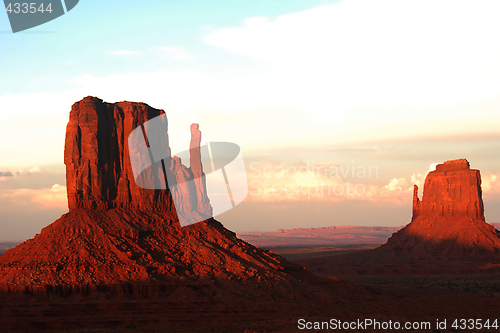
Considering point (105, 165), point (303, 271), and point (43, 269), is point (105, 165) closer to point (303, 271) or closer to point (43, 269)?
point (43, 269)

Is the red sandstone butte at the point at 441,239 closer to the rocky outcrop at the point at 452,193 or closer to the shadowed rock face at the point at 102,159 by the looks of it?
the rocky outcrop at the point at 452,193

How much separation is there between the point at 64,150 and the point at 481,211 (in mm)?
103870

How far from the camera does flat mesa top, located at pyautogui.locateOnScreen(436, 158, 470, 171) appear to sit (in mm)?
141500

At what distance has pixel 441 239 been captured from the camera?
438 ft

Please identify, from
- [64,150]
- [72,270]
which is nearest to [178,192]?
[64,150]

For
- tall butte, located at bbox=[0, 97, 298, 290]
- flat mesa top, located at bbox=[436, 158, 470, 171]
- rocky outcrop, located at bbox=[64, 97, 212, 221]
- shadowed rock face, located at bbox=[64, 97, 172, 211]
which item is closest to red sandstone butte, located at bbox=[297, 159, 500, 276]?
flat mesa top, located at bbox=[436, 158, 470, 171]

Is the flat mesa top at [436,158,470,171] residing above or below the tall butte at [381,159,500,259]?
above

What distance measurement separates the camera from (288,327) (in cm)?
4662

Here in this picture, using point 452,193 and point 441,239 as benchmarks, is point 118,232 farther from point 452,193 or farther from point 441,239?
point 452,193

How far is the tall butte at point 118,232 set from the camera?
2254 inches

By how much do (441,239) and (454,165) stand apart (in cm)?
2033

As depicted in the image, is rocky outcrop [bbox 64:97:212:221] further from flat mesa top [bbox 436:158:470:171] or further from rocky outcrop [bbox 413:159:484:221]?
flat mesa top [bbox 436:158:470:171]

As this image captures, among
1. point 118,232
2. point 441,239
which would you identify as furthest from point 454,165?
point 118,232

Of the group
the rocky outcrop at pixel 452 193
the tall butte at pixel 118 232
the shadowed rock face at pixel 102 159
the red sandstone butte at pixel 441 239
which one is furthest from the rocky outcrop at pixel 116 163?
the rocky outcrop at pixel 452 193
